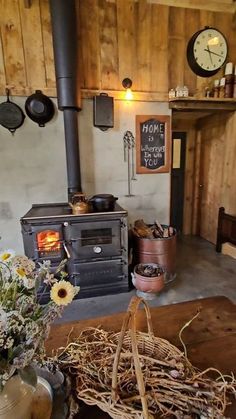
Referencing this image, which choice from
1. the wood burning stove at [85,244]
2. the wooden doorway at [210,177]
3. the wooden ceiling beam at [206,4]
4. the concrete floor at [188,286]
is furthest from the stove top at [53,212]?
the wooden ceiling beam at [206,4]

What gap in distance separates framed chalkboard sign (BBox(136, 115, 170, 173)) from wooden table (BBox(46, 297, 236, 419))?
216 centimetres

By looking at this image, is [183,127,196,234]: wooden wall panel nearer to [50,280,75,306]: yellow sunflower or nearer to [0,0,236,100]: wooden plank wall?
[0,0,236,100]: wooden plank wall

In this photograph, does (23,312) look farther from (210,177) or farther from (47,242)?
(210,177)

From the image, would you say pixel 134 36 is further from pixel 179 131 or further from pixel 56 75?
pixel 179 131

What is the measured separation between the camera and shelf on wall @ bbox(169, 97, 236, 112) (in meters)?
3.01

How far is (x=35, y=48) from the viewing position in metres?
2.62

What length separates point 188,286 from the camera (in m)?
2.70

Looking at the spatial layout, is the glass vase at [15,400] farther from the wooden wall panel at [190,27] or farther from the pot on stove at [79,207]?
the wooden wall panel at [190,27]

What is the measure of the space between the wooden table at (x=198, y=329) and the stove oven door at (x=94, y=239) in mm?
1287

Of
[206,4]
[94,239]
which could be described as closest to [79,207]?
[94,239]

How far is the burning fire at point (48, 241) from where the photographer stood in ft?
7.63

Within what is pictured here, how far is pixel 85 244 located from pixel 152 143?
5.21ft

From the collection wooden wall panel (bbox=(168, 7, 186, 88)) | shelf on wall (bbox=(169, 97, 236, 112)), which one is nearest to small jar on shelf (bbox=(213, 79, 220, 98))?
shelf on wall (bbox=(169, 97, 236, 112))

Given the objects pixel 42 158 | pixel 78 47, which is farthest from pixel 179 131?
pixel 42 158
